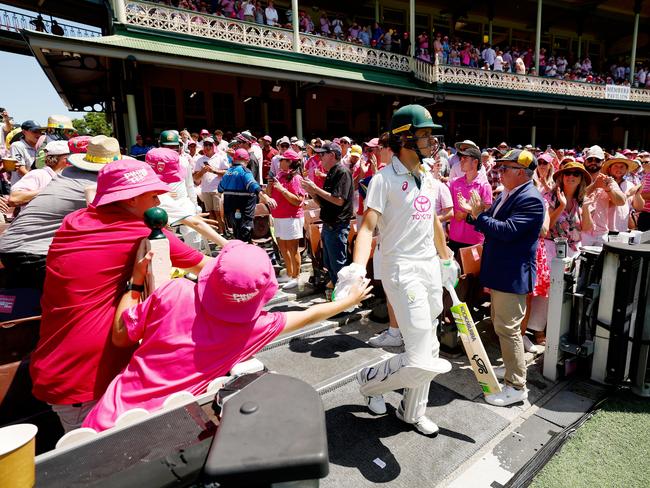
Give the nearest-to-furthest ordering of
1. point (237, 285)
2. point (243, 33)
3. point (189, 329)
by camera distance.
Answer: point (237, 285) → point (189, 329) → point (243, 33)

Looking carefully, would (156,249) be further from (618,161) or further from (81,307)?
(618,161)

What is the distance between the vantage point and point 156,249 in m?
1.82

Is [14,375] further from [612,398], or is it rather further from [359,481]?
[612,398]

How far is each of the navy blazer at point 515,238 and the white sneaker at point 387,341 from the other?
4.21 ft

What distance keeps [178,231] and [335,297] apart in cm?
373

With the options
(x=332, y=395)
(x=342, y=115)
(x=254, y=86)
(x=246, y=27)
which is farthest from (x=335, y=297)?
(x=342, y=115)

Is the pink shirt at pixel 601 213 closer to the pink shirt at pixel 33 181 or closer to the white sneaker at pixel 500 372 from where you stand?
the white sneaker at pixel 500 372

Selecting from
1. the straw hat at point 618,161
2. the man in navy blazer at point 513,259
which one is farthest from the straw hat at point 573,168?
the straw hat at point 618,161

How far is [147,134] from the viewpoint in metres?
15.0

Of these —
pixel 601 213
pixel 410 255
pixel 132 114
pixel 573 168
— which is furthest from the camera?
pixel 132 114

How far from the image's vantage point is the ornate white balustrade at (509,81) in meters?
19.0

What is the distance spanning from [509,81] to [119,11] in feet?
59.4

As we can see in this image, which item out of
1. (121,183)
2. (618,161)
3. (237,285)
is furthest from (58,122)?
(618,161)

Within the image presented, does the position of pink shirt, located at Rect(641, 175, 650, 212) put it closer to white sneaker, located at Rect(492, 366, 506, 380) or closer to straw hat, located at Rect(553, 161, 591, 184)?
straw hat, located at Rect(553, 161, 591, 184)
